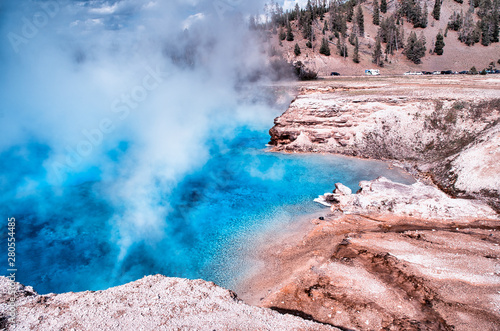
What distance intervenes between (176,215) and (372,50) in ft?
243

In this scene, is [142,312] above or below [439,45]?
below

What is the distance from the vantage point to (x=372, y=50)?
240 ft

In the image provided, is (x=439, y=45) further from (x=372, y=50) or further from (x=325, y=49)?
(x=325, y=49)

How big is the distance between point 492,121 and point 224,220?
66.9 feet

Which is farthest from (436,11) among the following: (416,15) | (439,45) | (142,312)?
(142,312)

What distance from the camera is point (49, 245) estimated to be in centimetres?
1409

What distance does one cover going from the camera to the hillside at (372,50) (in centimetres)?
6562

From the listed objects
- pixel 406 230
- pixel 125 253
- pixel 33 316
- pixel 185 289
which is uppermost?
pixel 33 316

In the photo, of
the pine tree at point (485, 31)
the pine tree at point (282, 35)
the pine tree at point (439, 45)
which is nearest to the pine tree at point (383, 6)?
the pine tree at point (439, 45)

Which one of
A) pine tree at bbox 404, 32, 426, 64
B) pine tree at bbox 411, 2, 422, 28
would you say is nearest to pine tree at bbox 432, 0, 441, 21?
pine tree at bbox 411, 2, 422, 28

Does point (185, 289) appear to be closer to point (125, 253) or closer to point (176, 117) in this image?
point (125, 253)

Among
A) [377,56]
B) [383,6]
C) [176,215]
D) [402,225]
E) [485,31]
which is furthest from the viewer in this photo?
[383,6]

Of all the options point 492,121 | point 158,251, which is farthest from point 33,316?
point 492,121

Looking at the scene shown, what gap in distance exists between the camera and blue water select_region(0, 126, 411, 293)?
1227 cm
